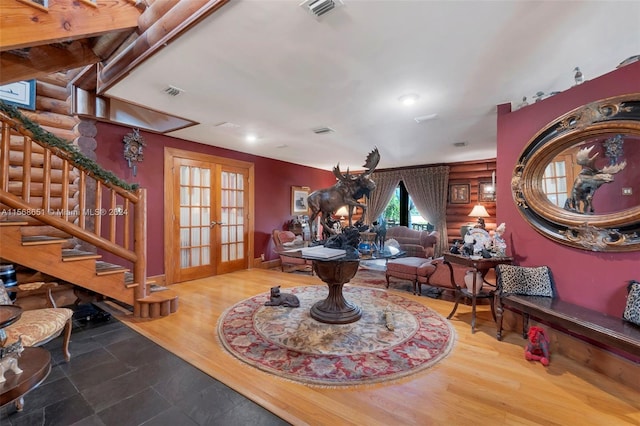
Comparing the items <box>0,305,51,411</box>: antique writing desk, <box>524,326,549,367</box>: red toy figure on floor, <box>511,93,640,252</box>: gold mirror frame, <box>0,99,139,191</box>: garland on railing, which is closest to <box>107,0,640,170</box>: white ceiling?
<box>511,93,640,252</box>: gold mirror frame

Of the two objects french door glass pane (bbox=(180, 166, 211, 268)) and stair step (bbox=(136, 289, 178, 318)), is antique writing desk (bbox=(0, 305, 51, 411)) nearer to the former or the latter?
stair step (bbox=(136, 289, 178, 318))

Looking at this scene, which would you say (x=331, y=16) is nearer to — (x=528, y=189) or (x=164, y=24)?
(x=164, y=24)

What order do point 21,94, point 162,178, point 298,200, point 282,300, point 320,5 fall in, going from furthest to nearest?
point 298,200, point 162,178, point 282,300, point 21,94, point 320,5

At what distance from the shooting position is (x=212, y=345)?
2.49 meters

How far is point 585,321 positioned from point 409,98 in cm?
251

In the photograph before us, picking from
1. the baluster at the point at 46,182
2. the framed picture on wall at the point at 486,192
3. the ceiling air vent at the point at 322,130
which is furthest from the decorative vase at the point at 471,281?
the baluster at the point at 46,182

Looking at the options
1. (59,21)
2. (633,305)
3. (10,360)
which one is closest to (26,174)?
(59,21)

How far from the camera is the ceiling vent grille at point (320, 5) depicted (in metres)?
1.60

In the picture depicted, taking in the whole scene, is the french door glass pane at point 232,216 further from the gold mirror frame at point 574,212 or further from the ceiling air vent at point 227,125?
the gold mirror frame at point 574,212

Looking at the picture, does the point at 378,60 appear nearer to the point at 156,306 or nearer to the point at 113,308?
the point at 156,306

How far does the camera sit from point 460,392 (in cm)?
187

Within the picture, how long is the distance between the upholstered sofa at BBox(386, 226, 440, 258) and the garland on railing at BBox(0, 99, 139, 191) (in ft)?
16.0

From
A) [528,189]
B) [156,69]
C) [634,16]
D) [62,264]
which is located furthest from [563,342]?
[62,264]

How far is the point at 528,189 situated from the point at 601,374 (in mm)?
1621
